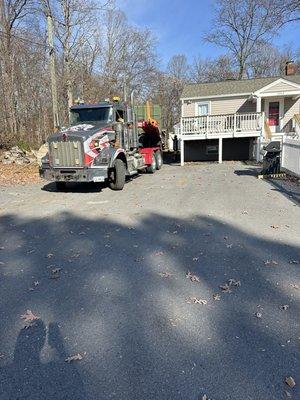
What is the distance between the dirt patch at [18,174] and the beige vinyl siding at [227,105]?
11.1m

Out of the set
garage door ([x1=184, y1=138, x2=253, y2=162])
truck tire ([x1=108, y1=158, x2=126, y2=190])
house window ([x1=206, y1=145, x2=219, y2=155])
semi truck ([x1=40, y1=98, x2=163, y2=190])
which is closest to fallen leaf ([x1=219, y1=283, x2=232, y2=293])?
semi truck ([x1=40, y1=98, x2=163, y2=190])

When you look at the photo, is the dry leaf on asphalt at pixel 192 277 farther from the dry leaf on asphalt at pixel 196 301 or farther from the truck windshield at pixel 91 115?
the truck windshield at pixel 91 115

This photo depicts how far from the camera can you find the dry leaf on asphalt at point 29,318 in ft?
10.7

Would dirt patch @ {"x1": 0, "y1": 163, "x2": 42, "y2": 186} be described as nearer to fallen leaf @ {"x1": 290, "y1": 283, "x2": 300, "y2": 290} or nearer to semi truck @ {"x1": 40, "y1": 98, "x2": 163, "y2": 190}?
semi truck @ {"x1": 40, "y1": 98, "x2": 163, "y2": 190}

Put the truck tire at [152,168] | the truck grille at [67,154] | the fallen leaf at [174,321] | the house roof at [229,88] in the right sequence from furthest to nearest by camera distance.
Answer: the house roof at [229,88] → the truck tire at [152,168] → the truck grille at [67,154] → the fallen leaf at [174,321]

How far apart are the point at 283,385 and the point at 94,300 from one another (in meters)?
2.05

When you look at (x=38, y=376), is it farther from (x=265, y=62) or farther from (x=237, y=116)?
(x=265, y=62)

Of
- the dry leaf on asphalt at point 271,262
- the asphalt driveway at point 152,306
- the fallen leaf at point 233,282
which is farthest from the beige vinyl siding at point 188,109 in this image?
the fallen leaf at point 233,282

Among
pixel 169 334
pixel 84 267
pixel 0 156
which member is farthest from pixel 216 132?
pixel 169 334

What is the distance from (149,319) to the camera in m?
3.31

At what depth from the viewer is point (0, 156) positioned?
19.1 m

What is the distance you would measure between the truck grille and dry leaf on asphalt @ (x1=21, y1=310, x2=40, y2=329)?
23.9 ft

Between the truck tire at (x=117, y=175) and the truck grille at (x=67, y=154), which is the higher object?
the truck grille at (x=67, y=154)

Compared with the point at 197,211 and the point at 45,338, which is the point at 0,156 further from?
the point at 45,338
